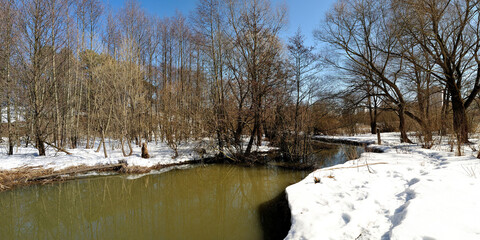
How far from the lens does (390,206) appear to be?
360 centimetres

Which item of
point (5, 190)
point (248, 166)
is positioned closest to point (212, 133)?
point (248, 166)

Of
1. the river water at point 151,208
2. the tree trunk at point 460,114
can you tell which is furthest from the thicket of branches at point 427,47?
the river water at point 151,208

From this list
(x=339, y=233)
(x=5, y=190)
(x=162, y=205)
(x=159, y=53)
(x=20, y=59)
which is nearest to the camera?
(x=339, y=233)

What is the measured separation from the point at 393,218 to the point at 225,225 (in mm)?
3451

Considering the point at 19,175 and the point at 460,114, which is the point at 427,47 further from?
the point at 19,175

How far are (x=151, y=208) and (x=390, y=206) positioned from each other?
5976 millimetres

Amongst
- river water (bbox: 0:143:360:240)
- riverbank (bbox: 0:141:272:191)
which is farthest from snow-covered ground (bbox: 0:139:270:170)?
river water (bbox: 0:143:360:240)

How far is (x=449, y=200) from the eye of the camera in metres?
3.20

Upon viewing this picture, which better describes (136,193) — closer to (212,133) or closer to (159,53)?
(212,133)

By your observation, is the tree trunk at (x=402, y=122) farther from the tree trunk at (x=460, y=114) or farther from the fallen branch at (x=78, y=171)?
the fallen branch at (x=78, y=171)

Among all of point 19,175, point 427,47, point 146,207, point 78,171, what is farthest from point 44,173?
point 427,47

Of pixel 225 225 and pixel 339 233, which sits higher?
pixel 339 233

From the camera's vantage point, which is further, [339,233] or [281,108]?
[281,108]

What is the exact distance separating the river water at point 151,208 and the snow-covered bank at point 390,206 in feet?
3.21
